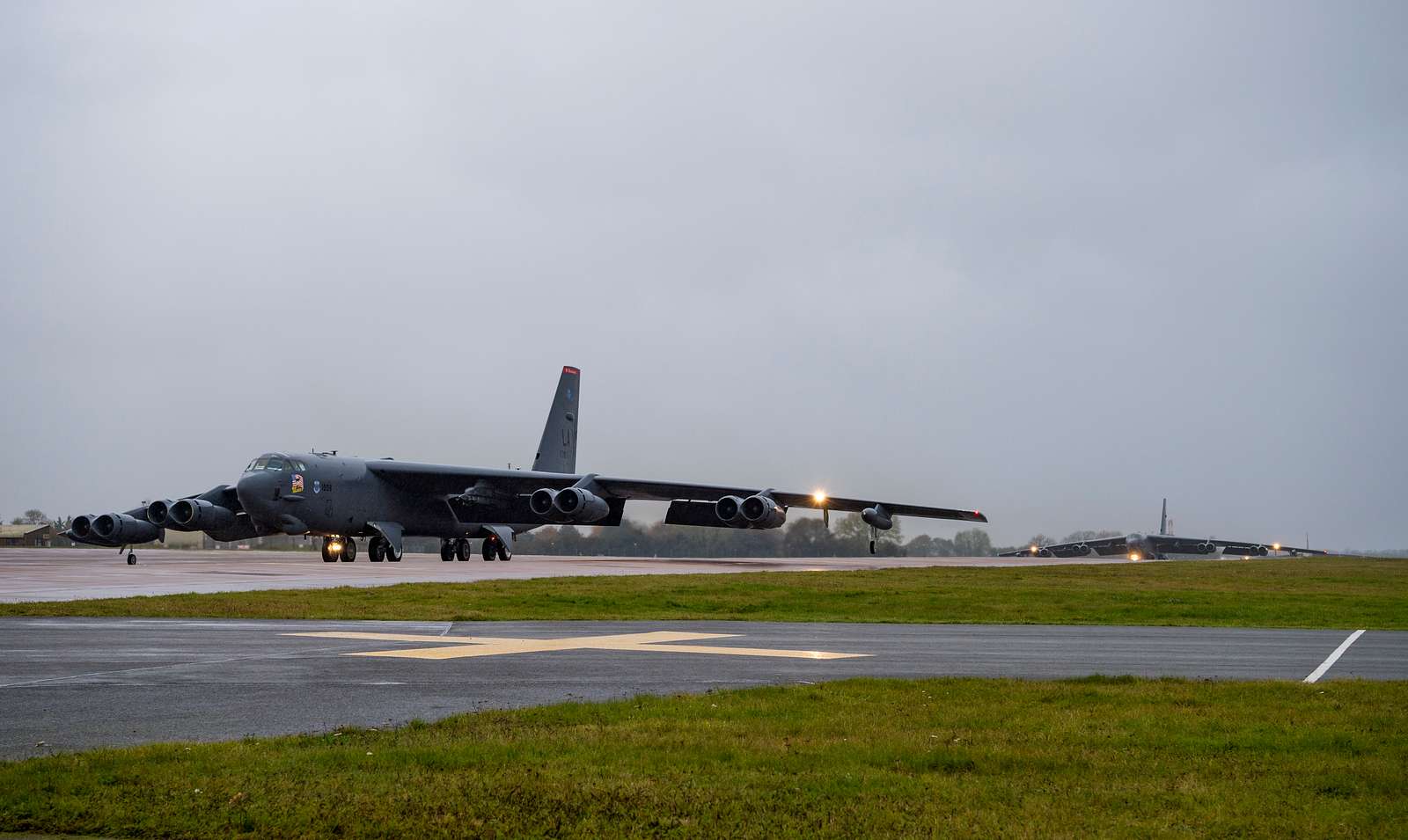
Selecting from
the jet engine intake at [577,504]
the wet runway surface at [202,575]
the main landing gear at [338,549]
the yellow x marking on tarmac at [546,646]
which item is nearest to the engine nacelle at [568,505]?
the jet engine intake at [577,504]

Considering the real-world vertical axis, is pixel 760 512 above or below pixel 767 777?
above

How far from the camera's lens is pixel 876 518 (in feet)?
173

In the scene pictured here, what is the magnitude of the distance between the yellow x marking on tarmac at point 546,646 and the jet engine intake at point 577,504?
30873 millimetres

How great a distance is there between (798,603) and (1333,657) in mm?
12714

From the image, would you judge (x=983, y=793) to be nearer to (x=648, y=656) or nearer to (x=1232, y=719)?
(x=1232, y=719)

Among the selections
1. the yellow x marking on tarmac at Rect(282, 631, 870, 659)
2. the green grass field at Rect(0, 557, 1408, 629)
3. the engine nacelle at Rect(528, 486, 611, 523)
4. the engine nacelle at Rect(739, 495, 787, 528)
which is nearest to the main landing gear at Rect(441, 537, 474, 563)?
the engine nacelle at Rect(528, 486, 611, 523)

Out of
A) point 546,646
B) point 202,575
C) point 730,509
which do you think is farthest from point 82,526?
point 546,646

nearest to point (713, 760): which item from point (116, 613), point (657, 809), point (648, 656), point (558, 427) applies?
point (657, 809)

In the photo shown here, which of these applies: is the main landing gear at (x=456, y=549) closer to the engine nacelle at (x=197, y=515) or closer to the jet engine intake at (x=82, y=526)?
the engine nacelle at (x=197, y=515)

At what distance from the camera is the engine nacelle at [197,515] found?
45.7 m

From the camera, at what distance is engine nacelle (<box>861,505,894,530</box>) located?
52781 mm

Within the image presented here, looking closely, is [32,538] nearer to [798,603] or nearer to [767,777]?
[798,603]

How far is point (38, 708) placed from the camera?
371 inches

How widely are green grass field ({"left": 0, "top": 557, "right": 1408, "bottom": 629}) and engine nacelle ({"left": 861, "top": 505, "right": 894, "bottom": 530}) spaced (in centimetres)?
1556
